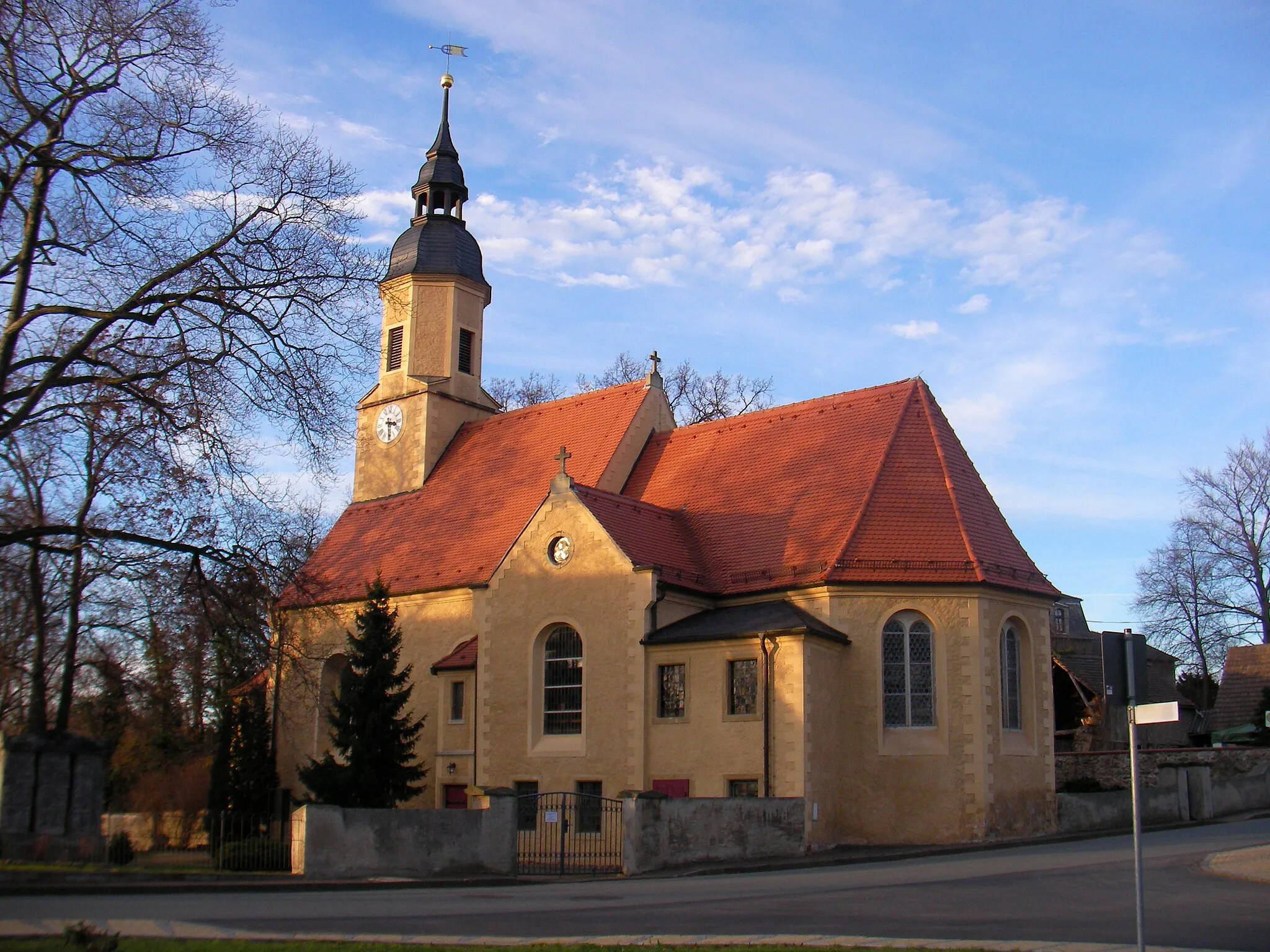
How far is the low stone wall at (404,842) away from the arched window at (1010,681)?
10575 millimetres

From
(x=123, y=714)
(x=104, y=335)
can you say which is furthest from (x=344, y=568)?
(x=104, y=335)

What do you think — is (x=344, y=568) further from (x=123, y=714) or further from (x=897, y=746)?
(x=897, y=746)

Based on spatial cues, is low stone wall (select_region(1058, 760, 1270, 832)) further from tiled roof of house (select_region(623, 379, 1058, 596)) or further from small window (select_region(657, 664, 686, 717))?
small window (select_region(657, 664, 686, 717))

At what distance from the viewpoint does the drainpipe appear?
937 inches

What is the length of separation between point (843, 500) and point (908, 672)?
4.00 m

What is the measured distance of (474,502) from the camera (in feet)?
112

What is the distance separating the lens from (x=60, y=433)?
17.2 m

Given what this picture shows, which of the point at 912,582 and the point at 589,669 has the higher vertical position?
the point at 912,582

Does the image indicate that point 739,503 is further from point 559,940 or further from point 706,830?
point 559,940

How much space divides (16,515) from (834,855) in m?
15.1

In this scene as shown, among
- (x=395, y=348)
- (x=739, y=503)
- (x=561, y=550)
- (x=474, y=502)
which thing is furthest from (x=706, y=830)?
(x=395, y=348)

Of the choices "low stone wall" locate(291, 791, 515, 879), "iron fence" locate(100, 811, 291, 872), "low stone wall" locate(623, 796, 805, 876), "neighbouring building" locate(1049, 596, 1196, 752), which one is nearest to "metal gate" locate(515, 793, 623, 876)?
"low stone wall" locate(291, 791, 515, 879)

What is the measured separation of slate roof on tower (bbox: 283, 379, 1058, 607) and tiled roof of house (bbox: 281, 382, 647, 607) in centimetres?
6

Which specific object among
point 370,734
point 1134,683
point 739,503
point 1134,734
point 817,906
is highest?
point 739,503
